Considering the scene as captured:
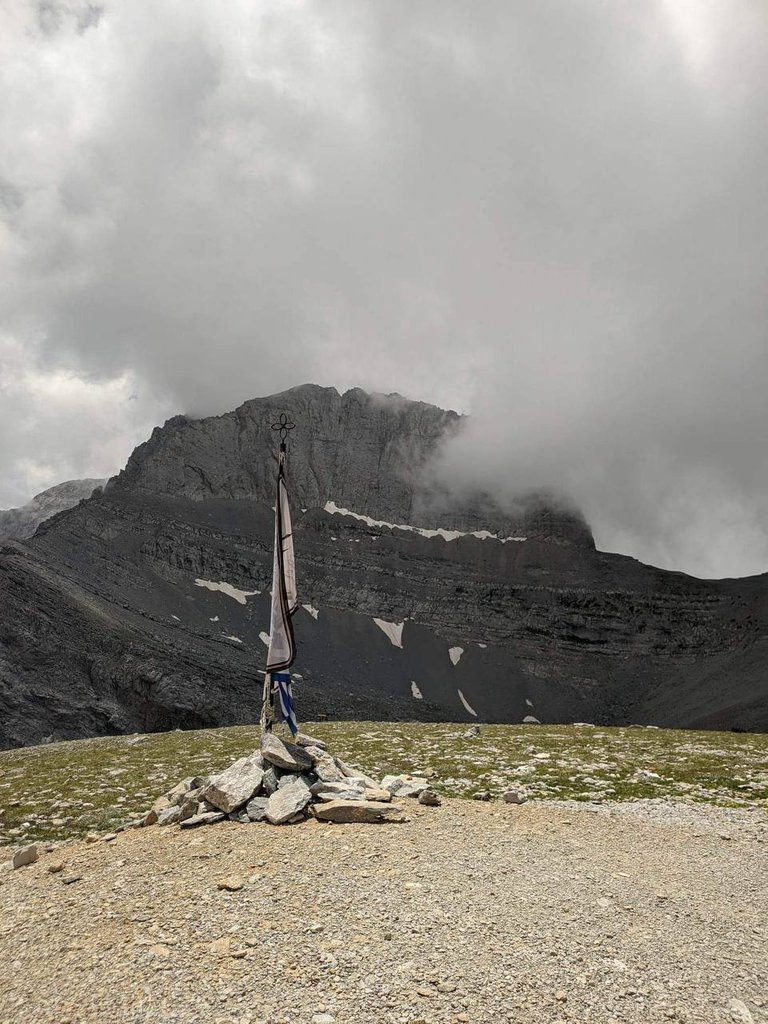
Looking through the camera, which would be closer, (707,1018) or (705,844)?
(707,1018)

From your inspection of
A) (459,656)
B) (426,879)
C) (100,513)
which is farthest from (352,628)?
(426,879)

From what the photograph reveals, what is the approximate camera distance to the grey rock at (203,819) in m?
11.0

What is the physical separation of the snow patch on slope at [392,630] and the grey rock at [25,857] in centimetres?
17187

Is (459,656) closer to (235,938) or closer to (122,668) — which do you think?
(122,668)

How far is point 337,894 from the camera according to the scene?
796cm

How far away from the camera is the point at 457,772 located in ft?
57.5

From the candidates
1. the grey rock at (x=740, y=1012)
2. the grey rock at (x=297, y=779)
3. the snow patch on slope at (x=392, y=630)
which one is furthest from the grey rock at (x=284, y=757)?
the snow patch on slope at (x=392, y=630)

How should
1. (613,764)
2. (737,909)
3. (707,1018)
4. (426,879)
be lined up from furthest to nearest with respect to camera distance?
(613,764)
(426,879)
(737,909)
(707,1018)

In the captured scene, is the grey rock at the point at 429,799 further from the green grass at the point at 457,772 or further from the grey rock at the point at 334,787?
the green grass at the point at 457,772

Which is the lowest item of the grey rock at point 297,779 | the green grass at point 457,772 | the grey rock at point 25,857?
the green grass at point 457,772

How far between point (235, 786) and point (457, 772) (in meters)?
8.26

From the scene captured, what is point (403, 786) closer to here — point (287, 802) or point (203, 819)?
point (287, 802)

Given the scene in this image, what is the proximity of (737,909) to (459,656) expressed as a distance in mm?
177416

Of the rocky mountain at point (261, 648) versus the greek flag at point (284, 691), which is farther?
the rocky mountain at point (261, 648)
